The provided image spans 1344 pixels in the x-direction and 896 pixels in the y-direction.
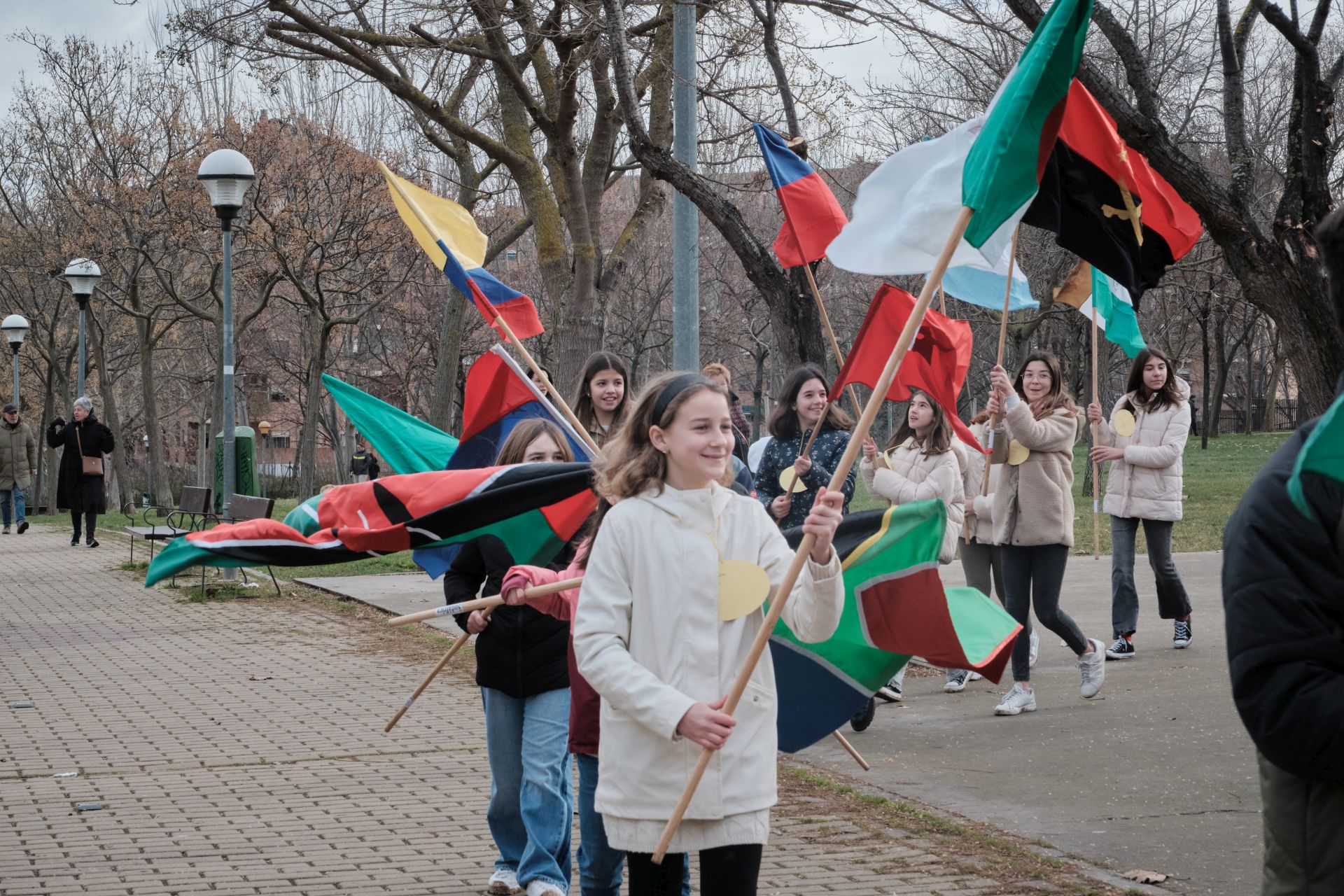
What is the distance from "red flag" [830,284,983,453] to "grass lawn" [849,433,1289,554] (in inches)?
53.4

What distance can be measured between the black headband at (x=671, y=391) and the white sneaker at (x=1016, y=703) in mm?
4917

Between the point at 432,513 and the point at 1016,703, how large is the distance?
409cm

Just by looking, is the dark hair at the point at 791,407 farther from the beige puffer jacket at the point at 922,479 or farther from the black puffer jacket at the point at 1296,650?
the black puffer jacket at the point at 1296,650

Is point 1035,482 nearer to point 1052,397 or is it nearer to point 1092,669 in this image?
point 1052,397

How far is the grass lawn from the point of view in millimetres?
18406

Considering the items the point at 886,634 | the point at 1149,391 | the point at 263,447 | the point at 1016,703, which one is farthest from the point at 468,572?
the point at 263,447

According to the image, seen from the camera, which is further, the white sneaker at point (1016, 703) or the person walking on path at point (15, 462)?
the person walking on path at point (15, 462)

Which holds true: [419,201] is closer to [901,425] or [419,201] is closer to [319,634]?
[901,425]

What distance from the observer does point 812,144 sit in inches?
572

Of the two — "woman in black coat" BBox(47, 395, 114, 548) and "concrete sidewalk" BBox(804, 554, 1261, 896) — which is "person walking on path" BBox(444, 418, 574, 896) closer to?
"concrete sidewalk" BBox(804, 554, 1261, 896)

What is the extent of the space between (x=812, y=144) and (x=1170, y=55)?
12.2m

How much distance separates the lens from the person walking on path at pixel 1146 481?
9562mm

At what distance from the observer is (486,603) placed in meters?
4.69

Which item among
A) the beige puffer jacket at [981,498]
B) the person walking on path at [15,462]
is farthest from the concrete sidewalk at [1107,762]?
the person walking on path at [15,462]
